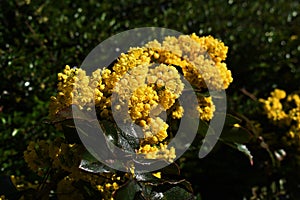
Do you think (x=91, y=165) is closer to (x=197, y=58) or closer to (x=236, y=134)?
(x=197, y=58)

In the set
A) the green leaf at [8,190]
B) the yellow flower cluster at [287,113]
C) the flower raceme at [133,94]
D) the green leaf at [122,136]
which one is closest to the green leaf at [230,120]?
the flower raceme at [133,94]

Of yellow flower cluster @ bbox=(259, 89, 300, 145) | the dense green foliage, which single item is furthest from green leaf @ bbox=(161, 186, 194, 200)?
yellow flower cluster @ bbox=(259, 89, 300, 145)

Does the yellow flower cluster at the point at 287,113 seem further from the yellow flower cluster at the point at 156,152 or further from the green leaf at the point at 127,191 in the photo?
the green leaf at the point at 127,191

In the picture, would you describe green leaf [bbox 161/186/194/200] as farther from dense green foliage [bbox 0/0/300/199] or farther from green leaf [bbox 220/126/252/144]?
dense green foliage [bbox 0/0/300/199]

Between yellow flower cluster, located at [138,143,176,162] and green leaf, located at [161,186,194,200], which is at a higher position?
yellow flower cluster, located at [138,143,176,162]

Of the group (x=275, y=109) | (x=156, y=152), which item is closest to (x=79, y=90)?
(x=156, y=152)

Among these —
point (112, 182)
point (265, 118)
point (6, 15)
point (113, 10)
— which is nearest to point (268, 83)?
point (265, 118)
